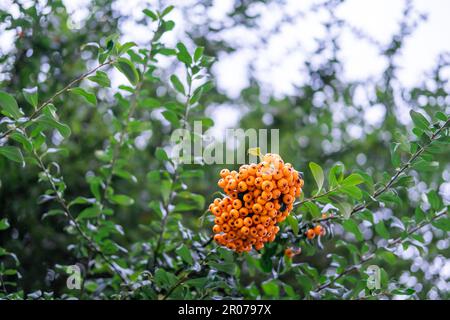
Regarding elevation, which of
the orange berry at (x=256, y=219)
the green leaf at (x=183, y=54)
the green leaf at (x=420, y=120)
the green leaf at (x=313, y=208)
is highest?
the green leaf at (x=183, y=54)

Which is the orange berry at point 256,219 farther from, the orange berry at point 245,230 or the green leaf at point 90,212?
the green leaf at point 90,212

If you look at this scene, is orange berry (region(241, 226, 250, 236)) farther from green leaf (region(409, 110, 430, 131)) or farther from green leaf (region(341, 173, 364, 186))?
green leaf (region(409, 110, 430, 131))

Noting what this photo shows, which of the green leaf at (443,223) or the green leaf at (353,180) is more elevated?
the green leaf at (353,180)

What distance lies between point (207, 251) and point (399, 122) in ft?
7.83

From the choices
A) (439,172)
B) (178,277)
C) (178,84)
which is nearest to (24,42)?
(178,84)

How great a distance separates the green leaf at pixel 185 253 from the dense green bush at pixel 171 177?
0.03m

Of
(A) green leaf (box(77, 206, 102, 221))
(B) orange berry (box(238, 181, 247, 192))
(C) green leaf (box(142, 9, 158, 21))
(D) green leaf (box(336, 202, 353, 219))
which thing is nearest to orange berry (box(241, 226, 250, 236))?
(B) orange berry (box(238, 181, 247, 192))

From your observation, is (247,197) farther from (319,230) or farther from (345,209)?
(319,230)

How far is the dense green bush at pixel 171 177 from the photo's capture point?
85.5 inches

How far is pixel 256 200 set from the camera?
1.88m

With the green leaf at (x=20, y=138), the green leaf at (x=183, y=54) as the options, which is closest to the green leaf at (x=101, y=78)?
the green leaf at (x=20, y=138)

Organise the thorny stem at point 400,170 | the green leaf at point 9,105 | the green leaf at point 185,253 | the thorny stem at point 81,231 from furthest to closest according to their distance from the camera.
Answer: the thorny stem at point 81,231, the green leaf at point 185,253, the thorny stem at point 400,170, the green leaf at point 9,105

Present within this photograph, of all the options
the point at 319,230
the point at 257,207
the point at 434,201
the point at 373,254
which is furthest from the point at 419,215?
the point at 257,207

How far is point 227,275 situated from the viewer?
2381mm
